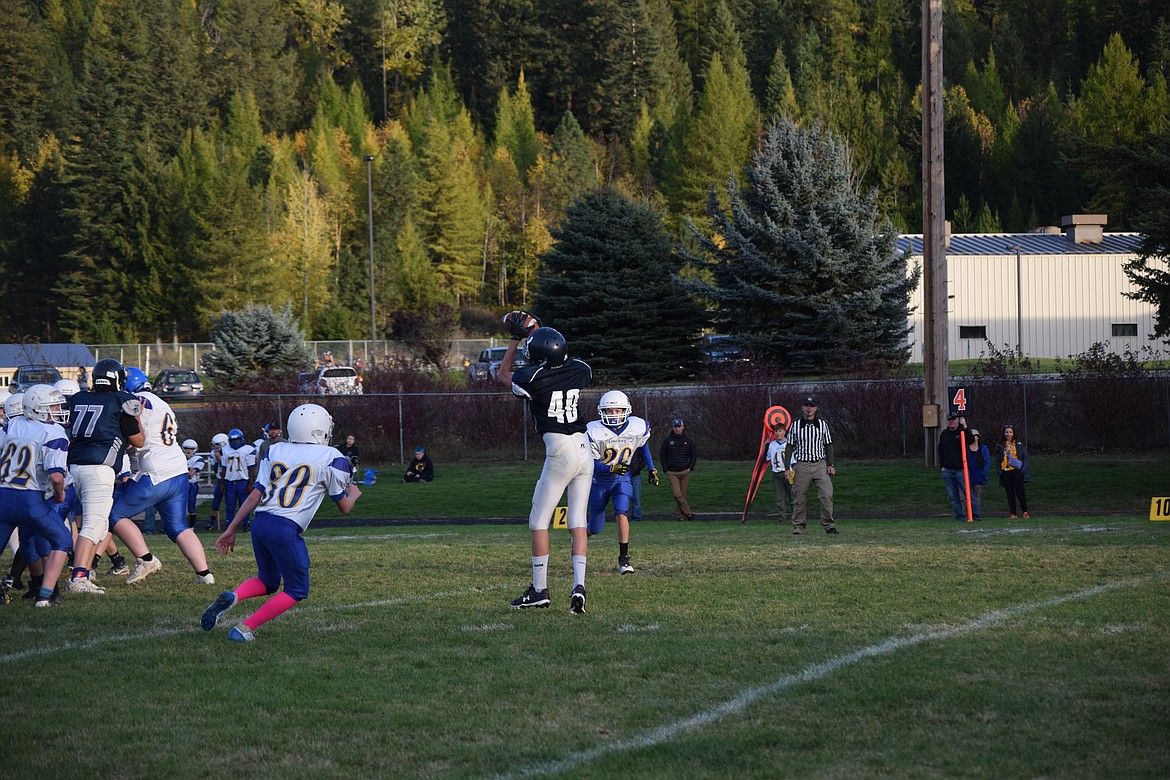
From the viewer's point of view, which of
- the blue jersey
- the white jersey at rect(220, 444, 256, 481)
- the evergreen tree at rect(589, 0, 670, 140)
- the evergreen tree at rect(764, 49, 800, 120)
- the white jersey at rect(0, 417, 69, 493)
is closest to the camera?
the white jersey at rect(0, 417, 69, 493)

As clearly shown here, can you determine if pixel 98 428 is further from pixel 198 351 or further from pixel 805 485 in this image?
pixel 198 351

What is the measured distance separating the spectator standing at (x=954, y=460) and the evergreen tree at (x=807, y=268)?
14.7 m

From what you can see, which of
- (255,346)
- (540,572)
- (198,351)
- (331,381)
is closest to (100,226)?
(198,351)

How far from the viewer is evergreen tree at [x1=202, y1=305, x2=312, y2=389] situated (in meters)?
48.7

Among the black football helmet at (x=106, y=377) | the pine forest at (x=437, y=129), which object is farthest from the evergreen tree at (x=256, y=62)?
the black football helmet at (x=106, y=377)

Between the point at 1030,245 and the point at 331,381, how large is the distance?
91.1ft

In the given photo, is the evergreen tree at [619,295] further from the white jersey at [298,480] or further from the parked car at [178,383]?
the white jersey at [298,480]

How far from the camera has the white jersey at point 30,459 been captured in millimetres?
9930

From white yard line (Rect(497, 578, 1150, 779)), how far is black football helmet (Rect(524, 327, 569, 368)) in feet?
10.1

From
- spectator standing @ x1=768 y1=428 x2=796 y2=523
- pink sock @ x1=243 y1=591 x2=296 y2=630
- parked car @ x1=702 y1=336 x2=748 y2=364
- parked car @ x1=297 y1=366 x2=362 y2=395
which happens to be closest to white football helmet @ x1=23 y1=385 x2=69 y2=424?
pink sock @ x1=243 y1=591 x2=296 y2=630

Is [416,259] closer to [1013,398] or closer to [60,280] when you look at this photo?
[60,280]

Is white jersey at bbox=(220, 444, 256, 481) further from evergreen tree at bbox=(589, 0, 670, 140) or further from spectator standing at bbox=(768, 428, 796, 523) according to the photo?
evergreen tree at bbox=(589, 0, 670, 140)

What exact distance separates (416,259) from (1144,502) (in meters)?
60.0

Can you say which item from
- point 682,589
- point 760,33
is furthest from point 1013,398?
point 760,33
